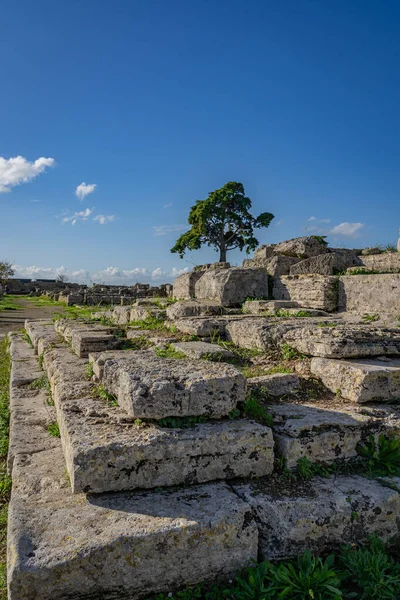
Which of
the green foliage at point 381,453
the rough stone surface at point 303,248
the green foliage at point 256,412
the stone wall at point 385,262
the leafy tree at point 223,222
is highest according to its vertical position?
the leafy tree at point 223,222

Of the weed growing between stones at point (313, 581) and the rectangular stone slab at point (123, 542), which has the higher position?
the rectangular stone slab at point (123, 542)

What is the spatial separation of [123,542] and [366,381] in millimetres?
2248

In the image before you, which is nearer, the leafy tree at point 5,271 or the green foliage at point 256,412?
the green foliage at point 256,412

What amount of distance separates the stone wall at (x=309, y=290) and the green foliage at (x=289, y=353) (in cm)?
274

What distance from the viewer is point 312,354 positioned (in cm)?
436

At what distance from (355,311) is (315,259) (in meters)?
2.04

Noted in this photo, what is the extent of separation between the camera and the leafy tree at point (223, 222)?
128 ft

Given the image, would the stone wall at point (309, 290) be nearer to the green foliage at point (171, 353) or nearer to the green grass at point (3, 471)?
the green foliage at point (171, 353)

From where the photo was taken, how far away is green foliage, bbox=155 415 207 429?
292 centimetres

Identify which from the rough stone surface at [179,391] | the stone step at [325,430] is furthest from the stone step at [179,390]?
the stone step at [325,430]

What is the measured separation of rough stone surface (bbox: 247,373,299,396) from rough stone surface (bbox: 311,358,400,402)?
13.4 inches

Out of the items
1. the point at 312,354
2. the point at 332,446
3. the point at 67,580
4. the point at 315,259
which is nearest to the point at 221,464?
the point at 332,446

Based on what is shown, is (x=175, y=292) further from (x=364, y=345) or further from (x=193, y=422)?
(x=193, y=422)

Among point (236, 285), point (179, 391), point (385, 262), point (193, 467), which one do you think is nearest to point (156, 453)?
point (193, 467)
